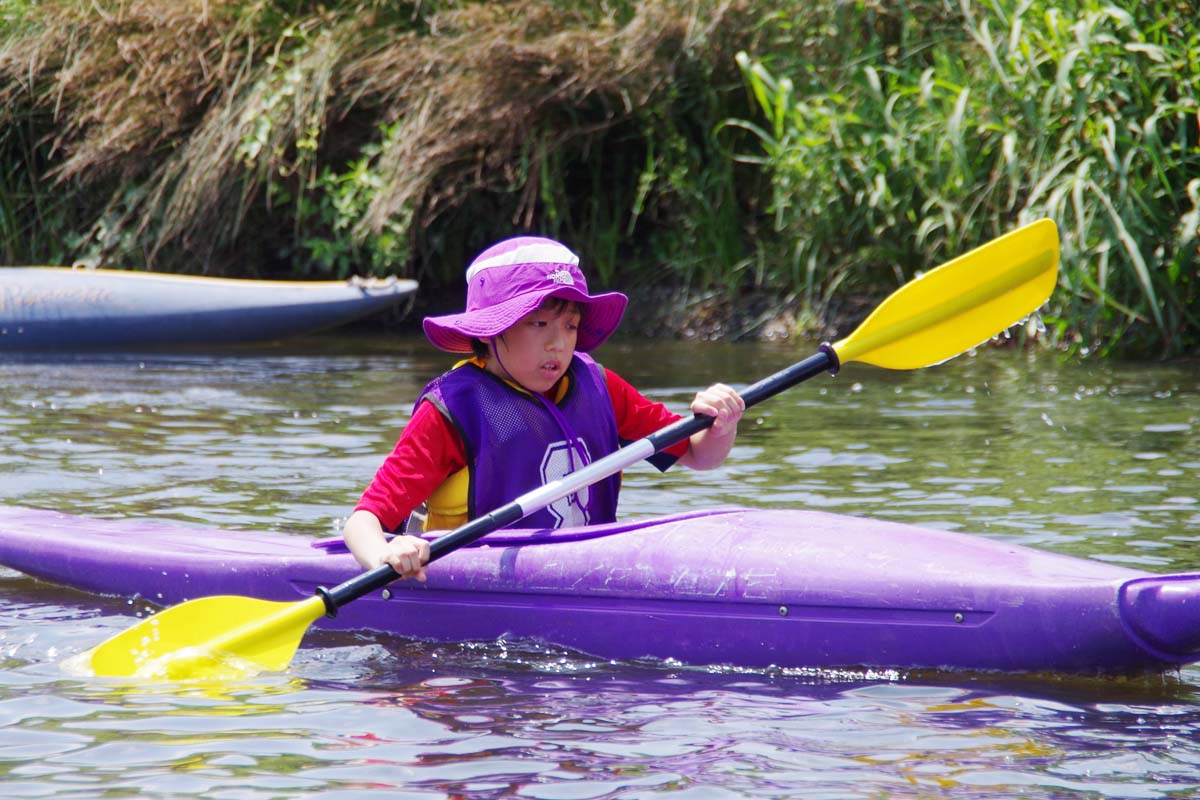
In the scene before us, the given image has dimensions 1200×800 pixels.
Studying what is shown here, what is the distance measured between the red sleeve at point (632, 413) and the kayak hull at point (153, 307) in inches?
226

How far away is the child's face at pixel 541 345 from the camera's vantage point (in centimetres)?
348

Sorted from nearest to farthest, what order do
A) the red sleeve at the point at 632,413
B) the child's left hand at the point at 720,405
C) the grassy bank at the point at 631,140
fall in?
the child's left hand at the point at 720,405
the red sleeve at the point at 632,413
the grassy bank at the point at 631,140

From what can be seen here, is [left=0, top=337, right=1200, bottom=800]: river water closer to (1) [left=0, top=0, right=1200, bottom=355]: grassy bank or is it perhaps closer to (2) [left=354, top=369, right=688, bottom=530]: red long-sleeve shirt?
(2) [left=354, top=369, right=688, bottom=530]: red long-sleeve shirt

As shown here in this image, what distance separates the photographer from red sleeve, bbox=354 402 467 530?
3402 millimetres

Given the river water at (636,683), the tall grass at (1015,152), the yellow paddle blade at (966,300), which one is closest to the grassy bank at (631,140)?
the tall grass at (1015,152)

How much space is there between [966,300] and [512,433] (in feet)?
4.14

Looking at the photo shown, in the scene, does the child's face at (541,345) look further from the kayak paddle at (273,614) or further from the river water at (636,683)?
the river water at (636,683)

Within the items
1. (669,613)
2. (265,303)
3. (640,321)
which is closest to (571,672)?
(669,613)

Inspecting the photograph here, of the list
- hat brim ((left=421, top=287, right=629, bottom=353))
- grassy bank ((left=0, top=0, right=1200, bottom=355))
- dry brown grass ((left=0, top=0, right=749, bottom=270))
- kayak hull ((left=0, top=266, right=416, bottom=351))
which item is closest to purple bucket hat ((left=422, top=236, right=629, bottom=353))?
hat brim ((left=421, top=287, right=629, bottom=353))

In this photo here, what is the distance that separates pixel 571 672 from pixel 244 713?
2.12ft

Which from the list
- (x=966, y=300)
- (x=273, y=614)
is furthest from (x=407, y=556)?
(x=966, y=300)

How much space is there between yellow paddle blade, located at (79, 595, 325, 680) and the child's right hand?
0.68ft

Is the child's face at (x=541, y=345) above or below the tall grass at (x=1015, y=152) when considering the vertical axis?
below

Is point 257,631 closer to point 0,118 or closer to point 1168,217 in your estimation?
point 1168,217
